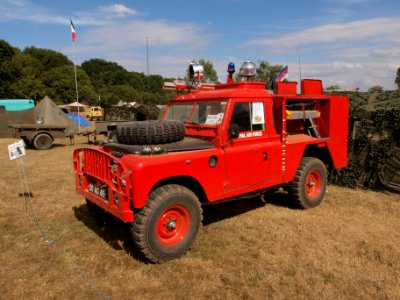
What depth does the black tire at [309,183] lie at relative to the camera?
6.12 m

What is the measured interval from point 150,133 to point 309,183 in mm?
3510

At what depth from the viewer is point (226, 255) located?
14.8 ft

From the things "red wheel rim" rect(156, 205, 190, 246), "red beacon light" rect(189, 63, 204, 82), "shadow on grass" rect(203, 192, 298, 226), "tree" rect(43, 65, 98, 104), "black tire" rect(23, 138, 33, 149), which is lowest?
"shadow on grass" rect(203, 192, 298, 226)

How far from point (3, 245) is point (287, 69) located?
6.43 m

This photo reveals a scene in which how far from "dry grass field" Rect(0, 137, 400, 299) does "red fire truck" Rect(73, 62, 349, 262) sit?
0.40m

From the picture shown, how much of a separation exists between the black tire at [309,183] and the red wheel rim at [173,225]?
253cm

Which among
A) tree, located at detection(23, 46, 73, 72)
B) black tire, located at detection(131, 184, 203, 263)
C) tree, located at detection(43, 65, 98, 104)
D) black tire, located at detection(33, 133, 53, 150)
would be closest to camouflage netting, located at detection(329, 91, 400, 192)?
black tire, located at detection(131, 184, 203, 263)

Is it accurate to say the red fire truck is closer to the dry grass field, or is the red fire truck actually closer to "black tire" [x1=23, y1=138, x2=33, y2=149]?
the dry grass field

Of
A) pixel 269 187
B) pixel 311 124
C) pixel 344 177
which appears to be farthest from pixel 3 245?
pixel 344 177

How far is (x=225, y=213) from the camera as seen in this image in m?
6.21

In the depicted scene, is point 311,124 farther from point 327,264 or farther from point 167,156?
point 167,156

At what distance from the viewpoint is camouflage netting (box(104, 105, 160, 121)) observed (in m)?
19.4

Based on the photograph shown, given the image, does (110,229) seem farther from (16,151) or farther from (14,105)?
(14,105)

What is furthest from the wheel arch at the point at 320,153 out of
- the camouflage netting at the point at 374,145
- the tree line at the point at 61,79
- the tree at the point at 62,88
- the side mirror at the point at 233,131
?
the tree at the point at 62,88
